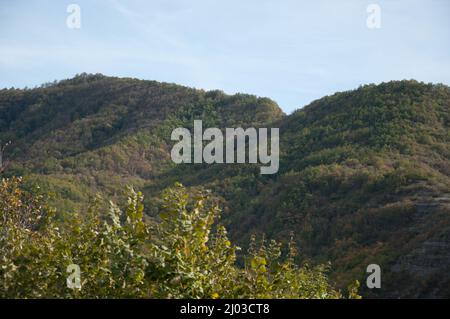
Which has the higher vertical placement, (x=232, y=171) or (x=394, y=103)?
(x=394, y=103)

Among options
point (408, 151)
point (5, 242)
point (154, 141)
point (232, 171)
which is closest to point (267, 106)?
point (154, 141)

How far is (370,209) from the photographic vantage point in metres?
28.4

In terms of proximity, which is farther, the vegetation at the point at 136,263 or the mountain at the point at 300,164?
the mountain at the point at 300,164

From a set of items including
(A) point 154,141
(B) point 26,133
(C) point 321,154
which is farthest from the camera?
(B) point 26,133

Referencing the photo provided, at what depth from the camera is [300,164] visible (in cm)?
4194

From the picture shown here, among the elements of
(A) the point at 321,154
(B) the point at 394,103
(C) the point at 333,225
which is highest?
(B) the point at 394,103

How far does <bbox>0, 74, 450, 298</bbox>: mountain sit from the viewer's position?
23703 mm

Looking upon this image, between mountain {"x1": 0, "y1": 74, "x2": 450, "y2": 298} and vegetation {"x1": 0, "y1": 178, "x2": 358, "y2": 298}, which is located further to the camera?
mountain {"x1": 0, "y1": 74, "x2": 450, "y2": 298}

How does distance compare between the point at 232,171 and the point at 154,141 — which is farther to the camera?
the point at 154,141

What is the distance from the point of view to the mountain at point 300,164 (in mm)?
23703

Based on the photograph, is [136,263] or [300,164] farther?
[300,164]

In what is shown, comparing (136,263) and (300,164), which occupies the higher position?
(300,164)
